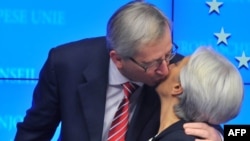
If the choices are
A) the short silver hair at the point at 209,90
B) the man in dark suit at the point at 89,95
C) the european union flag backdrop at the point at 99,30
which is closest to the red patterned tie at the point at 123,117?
the man in dark suit at the point at 89,95

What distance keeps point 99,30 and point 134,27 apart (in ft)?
3.14

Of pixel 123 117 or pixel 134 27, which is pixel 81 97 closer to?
pixel 123 117

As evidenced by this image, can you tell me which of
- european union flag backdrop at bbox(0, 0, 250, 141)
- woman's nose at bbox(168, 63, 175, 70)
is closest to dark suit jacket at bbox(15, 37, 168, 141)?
woman's nose at bbox(168, 63, 175, 70)

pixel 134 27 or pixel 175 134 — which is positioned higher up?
pixel 134 27

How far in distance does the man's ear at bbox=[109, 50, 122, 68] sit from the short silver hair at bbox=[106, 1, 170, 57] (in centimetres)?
3

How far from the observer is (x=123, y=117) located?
159cm

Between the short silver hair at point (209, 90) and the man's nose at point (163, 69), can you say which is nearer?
the short silver hair at point (209, 90)

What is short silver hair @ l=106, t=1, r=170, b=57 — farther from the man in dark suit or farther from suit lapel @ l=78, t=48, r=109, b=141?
suit lapel @ l=78, t=48, r=109, b=141

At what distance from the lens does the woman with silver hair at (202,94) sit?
4.27ft

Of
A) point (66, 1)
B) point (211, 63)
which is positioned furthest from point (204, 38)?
point (211, 63)

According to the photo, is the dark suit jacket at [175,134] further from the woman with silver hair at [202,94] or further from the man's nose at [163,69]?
the man's nose at [163,69]

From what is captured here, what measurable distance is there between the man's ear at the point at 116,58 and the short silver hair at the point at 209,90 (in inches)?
8.6

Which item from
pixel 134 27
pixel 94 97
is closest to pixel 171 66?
pixel 134 27

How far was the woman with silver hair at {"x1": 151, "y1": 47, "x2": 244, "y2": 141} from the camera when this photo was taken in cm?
130
